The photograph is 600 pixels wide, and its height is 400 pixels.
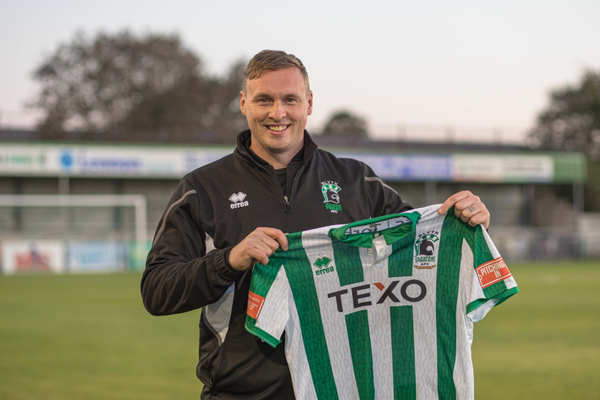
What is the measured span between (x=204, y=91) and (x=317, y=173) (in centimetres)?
4396

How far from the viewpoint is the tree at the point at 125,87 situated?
42344 mm

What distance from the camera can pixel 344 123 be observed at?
233 feet

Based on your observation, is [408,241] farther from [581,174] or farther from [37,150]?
[581,174]

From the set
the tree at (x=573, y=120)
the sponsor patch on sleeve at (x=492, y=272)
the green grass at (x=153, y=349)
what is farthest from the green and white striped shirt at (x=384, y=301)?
the tree at (x=573, y=120)

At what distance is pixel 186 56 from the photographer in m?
45.6

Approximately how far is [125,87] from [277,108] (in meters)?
42.1

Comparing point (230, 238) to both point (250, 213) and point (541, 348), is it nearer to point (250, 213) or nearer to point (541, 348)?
point (250, 213)

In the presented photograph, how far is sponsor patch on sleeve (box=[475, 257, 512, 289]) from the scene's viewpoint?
2922 millimetres

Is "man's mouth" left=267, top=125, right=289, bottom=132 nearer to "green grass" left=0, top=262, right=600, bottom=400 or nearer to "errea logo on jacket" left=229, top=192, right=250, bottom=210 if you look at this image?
"errea logo on jacket" left=229, top=192, right=250, bottom=210

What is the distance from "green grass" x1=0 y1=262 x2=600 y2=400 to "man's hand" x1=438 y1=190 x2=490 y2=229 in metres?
4.49

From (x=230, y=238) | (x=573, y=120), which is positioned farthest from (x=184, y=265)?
(x=573, y=120)

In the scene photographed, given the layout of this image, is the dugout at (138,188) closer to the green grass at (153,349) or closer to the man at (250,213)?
the green grass at (153,349)

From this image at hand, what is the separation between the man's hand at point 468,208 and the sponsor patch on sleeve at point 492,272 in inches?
6.7

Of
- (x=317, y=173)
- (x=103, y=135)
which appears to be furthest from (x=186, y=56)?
(x=317, y=173)
